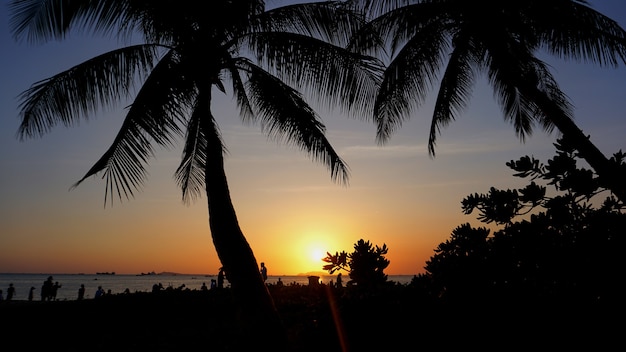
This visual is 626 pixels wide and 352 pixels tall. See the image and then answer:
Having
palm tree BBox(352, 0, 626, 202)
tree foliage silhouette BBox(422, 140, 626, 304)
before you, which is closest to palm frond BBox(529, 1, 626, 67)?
palm tree BBox(352, 0, 626, 202)

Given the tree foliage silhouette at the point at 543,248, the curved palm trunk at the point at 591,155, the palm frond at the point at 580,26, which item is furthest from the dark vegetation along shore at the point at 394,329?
the palm frond at the point at 580,26

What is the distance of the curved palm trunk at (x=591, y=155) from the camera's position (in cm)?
369

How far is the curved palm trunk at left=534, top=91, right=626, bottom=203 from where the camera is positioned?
369 centimetres

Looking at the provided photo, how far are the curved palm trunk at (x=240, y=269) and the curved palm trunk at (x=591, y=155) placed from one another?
4.22 m

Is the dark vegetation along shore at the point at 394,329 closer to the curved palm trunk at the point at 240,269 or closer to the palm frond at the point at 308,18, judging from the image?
the curved palm trunk at the point at 240,269

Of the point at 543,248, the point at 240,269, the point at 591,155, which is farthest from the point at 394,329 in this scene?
the point at 591,155

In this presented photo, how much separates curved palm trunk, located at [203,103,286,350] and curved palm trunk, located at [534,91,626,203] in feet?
13.9

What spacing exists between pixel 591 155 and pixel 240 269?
218 inches

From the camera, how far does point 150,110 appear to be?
19.9 feet

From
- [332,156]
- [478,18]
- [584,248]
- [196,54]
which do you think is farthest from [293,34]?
[584,248]

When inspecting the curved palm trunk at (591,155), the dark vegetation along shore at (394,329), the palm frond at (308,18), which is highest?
the palm frond at (308,18)

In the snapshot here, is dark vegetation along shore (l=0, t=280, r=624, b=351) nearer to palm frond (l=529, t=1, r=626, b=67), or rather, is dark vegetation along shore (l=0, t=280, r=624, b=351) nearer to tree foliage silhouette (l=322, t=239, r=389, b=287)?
tree foliage silhouette (l=322, t=239, r=389, b=287)

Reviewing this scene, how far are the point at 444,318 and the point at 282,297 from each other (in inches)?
304

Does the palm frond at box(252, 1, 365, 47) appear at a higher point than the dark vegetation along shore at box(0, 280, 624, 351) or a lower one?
higher
